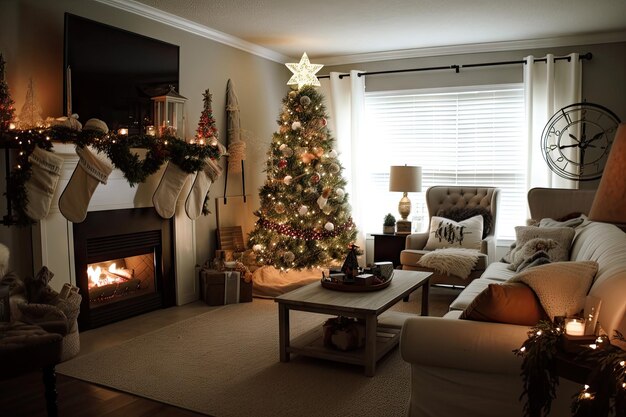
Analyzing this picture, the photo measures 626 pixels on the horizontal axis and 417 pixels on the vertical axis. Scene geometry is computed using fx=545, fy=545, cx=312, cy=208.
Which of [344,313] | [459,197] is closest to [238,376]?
[344,313]

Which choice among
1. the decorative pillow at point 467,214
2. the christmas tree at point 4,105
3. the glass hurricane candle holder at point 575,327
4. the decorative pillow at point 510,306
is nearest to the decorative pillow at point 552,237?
the decorative pillow at point 467,214

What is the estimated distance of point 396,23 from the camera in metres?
4.95

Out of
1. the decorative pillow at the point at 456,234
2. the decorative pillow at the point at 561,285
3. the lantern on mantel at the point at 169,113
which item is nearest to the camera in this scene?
the decorative pillow at the point at 561,285

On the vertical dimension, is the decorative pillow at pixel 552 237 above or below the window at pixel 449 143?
below

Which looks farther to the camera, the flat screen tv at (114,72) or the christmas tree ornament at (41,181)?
the flat screen tv at (114,72)

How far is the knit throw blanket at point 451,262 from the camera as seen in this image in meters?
4.57

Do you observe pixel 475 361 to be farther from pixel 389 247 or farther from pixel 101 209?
pixel 389 247

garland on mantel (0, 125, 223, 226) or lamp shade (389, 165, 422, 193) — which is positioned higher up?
garland on mantel (0, 125, 223, 226)

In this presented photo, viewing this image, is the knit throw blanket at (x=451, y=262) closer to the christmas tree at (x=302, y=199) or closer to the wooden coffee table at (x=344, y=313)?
the wooden coffee table at (x=344, y=313)

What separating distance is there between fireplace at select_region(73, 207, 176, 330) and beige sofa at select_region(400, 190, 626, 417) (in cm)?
272

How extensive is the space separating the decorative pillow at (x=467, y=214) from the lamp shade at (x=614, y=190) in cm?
412

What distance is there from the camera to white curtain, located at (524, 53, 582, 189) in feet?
17.9

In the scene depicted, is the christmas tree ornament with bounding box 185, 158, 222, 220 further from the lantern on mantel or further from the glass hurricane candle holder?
the glass hurricane candle holder

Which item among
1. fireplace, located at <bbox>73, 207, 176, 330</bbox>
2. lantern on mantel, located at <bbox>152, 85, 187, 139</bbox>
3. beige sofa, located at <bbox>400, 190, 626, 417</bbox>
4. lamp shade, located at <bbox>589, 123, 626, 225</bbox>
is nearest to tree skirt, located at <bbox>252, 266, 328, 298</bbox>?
fireplace, located at <bbox>73, 207, 176, 330</bbox>
